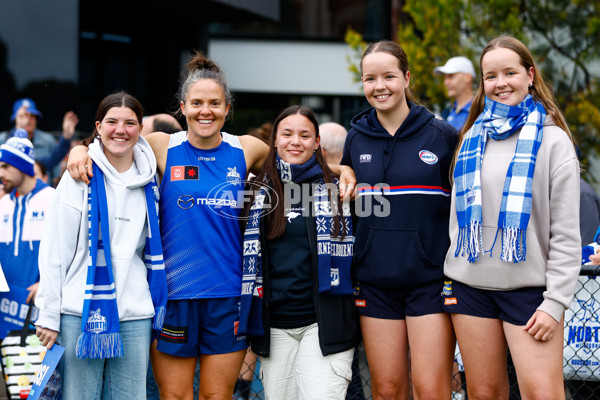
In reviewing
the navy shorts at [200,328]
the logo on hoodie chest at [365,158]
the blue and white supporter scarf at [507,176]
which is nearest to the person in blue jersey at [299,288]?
the navy shorts at [200,328]

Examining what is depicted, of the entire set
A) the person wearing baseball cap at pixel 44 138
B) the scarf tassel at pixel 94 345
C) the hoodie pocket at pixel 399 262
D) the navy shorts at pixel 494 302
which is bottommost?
the scarf tassel at pixel 94 345

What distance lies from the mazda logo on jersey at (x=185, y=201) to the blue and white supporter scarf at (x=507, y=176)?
1.45 metres

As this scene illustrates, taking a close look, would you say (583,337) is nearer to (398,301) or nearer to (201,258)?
(398,301)

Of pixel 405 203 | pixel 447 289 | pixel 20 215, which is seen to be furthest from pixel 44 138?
pixel 447 289

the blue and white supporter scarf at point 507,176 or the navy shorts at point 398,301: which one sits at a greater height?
the blue and white supporter scarf at point 507,176

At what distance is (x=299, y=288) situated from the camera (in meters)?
3.60

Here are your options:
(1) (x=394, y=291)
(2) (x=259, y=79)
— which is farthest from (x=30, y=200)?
(2) (x=259, y=79)

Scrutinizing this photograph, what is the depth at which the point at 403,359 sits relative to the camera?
3566 millimetres

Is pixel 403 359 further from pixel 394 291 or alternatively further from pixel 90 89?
pixel 90 89

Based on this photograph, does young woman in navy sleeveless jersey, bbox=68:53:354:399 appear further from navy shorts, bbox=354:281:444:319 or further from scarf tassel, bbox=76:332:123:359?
navy shorts, bbox=354:281:444:319

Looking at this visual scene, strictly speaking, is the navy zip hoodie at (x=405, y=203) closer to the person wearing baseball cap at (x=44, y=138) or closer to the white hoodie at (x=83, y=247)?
the white hoodie at (x=83, y=247)

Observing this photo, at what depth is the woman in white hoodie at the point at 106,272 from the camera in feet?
11.0

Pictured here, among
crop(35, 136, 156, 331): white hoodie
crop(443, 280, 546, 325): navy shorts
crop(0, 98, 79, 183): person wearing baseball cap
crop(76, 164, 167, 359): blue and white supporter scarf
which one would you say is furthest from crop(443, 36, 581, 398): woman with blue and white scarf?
crop(0, 98, 79, 183): person wearing baseball cap

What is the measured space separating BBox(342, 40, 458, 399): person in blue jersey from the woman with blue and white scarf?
124 millimetres
